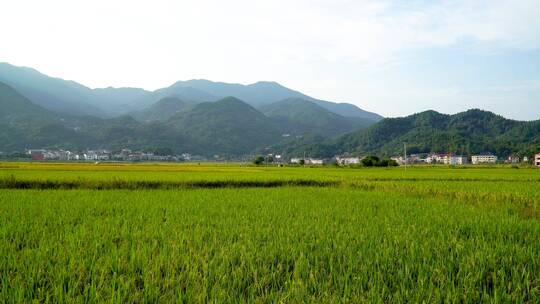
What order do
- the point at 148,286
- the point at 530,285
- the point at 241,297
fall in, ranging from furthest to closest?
the point at 530,285
the point at 148,286
the point at 241,297

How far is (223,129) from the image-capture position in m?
172

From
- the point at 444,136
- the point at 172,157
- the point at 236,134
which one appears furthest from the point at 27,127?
the point at 444,136

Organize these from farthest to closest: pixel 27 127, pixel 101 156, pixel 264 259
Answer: pixel 27 127
pixel 101 156
pixel 264 259

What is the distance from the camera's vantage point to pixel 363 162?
67.6m

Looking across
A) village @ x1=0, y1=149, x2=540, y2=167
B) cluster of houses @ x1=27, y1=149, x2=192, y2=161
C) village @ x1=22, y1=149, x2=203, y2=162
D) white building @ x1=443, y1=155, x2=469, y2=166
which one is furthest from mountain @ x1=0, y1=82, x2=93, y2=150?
white building @ x1=443, y1=155, x2=469, y2=166

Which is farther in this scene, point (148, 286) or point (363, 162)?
point (363, 162)

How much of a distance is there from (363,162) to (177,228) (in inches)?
2510

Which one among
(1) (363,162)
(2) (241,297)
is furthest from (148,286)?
(1) (363,162)

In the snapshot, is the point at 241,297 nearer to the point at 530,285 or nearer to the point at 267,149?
the point at 530,285

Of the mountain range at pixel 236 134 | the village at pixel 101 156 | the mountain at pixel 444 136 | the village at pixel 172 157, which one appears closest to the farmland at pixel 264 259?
the village at pixel 172 157

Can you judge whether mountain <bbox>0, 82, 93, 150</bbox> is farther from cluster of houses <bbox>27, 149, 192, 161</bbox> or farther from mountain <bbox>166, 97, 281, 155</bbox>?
mountain <bbox>166, 97, 281, 155</bbox>

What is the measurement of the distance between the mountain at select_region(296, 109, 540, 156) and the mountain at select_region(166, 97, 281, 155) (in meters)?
37.7

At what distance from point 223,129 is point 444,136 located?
9482 centimetres

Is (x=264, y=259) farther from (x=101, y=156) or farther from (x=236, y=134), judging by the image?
(x=236, y=134)
